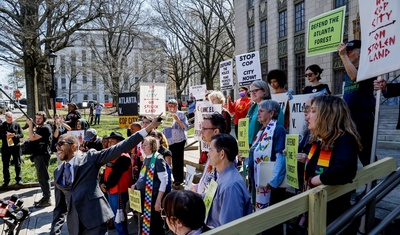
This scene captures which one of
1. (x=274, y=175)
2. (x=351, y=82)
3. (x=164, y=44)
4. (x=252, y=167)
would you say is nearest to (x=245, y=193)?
(x=274, y=175)

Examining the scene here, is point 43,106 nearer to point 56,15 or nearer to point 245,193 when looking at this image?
point 56,15

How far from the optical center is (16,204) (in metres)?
4.98

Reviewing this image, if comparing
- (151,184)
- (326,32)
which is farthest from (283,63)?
(151,184)

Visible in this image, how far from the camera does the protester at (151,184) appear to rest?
177 inches

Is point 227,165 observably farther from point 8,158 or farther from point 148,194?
point 8,158

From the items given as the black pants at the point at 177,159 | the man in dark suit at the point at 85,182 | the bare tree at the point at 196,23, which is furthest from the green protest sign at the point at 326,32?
the bare tree at the point at 196,23

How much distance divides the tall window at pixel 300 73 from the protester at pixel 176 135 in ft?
47.7

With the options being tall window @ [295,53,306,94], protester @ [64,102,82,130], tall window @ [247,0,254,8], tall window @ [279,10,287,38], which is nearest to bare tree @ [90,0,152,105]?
tall window @ [247,0,254,8]

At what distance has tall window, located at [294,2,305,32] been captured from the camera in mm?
19578

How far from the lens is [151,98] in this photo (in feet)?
23.4

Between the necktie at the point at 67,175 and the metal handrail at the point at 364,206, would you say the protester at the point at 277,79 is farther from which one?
the necktie at the point at 67,175

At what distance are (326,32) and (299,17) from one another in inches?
664

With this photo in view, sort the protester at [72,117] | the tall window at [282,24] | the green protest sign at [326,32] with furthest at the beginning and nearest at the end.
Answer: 1. the tall window at [282,24]
2. the protester at [72,117]
3. the green protest sign at [326,32]

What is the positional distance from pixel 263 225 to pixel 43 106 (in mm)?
27051
